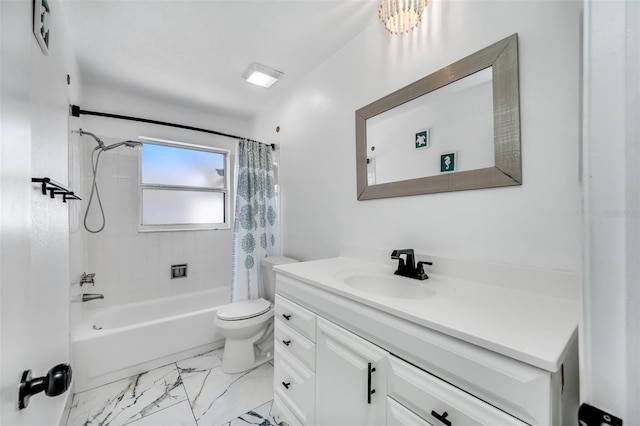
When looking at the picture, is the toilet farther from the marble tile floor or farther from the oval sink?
the oval sink

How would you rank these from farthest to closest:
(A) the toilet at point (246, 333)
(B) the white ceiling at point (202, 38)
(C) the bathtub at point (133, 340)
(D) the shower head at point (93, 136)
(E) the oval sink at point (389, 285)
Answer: (D) the shower head at point (93, 136)
(A) the toilet at point (246, 333)
(C) the bathtub at point (133, 340)
(B) the white ceiling at point (202, 38)
(E) the oval sink at point (389, 285)

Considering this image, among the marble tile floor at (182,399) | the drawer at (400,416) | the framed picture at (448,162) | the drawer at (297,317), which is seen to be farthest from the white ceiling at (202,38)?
the marble tile floor at (182,399)

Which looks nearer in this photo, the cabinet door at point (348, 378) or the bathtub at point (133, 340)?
the cabinet door at point (348, 378)

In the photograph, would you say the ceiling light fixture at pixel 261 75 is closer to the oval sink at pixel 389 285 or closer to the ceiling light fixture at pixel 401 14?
the ceiling light fixture at pixel 401 14

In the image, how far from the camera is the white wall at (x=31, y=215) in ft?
1.84

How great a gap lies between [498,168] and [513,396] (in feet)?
2.75

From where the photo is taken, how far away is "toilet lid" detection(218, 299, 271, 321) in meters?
1.86

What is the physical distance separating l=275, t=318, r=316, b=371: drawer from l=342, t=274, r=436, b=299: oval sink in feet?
1.13

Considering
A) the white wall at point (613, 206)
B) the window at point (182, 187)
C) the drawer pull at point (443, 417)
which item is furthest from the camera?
the window at point (182, 187)

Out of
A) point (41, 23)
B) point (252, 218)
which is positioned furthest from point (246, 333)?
point (41, 23)

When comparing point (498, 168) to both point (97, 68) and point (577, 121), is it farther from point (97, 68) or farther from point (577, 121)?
point (97, 68)

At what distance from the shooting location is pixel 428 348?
724 millimetres

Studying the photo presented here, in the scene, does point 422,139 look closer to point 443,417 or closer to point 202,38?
point 443,417

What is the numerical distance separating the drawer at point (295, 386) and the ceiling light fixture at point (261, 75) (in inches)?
78.7
